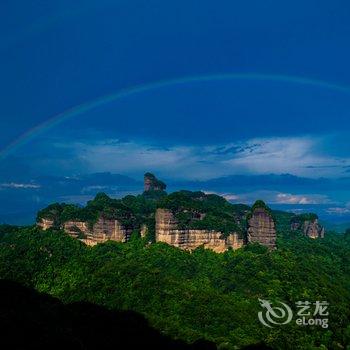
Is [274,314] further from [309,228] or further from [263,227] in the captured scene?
[309,228]

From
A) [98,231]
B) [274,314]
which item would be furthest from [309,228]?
[274,314]

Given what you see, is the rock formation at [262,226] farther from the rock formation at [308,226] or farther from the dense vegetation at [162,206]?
the rock formation at [308,226]

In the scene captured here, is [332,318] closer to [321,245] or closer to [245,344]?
[245,344]

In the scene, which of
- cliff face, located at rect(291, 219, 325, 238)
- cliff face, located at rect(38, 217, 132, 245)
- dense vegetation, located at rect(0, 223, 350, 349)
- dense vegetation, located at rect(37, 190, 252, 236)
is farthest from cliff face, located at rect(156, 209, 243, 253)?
cliff face, located at rect(291, 219, 325, 238)

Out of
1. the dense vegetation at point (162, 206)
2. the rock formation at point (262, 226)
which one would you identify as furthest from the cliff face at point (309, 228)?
the rock formation at point (262, 226)

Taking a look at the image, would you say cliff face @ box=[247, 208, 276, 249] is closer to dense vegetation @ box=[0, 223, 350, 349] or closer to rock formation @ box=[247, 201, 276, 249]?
rock formation @ box=[247, 201, 276, 249]
